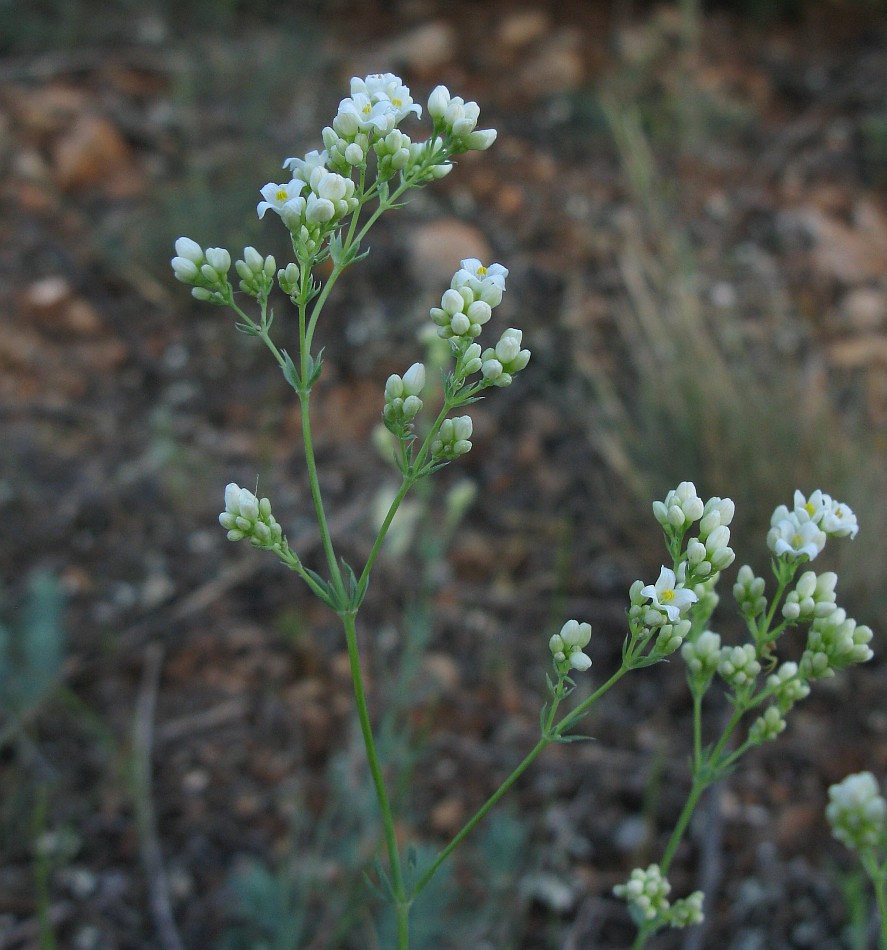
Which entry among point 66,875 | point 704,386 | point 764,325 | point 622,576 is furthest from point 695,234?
point 66,875

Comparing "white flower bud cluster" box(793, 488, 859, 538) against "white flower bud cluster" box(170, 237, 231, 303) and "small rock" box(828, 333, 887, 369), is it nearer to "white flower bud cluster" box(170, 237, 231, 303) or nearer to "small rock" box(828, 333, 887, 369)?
"white flower bud cluster" box(170, 237, 231, 303)

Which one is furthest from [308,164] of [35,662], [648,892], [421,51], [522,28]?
[522,28]

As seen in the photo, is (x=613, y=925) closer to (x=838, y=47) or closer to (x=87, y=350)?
(x=87, y=350)

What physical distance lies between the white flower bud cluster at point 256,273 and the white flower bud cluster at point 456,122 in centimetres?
38

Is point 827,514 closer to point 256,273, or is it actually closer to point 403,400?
point 403,400

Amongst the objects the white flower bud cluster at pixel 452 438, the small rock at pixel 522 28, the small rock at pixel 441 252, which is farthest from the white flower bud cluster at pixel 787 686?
the small rock at pixel 522 28

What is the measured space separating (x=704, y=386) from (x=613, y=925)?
71.2 inches

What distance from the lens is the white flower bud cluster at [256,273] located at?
1.79 meters

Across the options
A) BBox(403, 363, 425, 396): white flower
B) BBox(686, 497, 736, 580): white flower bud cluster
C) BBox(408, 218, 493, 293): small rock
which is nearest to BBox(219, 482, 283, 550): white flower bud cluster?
BBox(403, 363, 425, 396): white flower

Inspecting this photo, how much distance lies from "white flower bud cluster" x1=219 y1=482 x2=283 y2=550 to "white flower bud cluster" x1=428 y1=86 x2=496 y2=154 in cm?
71

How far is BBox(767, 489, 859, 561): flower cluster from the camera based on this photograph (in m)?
1.70

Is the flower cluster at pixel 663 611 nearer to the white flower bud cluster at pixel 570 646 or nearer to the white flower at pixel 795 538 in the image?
the white flower bud cluster at pixel 570 646

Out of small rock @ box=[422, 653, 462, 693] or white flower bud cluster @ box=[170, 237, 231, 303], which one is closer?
white flower bud cluster @ box=[170, 237, 231, 303]

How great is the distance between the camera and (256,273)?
71.4 inches
